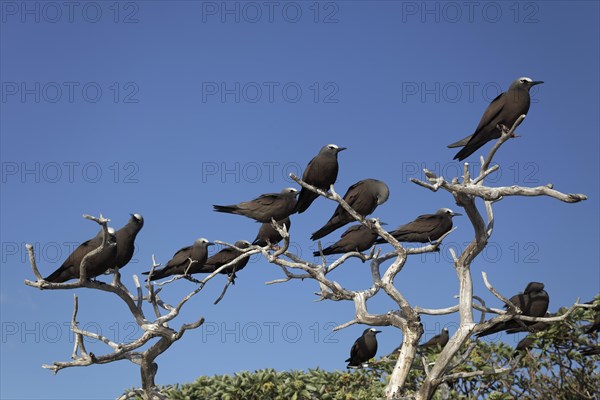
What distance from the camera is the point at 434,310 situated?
11.0 metres

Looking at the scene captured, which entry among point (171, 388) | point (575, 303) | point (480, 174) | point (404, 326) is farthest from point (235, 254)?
point (575, 303)

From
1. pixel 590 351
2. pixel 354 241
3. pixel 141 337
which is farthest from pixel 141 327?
pixel 590 351

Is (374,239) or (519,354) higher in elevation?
(374,239)

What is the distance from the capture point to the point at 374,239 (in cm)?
1181

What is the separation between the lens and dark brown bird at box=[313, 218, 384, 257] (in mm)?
11703

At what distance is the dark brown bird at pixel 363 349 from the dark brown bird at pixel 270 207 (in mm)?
3293

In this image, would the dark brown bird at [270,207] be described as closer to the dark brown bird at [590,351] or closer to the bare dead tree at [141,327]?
the bare dead tree at [141,327]

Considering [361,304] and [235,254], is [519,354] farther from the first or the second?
[235,254]

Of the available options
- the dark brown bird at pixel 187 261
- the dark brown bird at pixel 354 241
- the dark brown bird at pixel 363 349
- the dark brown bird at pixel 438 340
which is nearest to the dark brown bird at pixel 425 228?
the dark brown bird at pixel 354 241

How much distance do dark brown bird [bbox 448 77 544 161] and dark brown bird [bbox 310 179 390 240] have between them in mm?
1297

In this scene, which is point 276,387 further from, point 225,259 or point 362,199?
point 362,199

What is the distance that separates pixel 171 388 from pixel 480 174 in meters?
6.71

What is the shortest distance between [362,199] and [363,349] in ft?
11.9

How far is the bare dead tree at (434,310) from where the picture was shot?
33.1 ft
